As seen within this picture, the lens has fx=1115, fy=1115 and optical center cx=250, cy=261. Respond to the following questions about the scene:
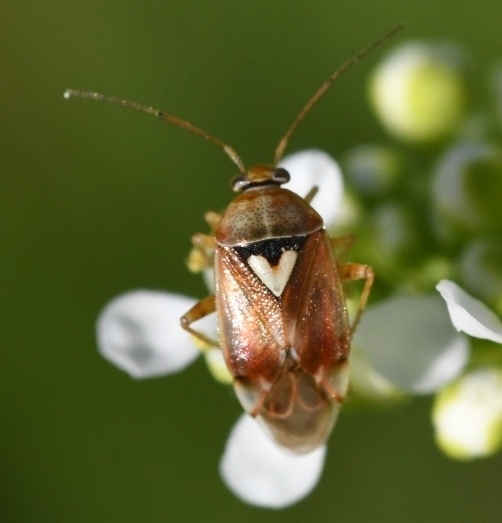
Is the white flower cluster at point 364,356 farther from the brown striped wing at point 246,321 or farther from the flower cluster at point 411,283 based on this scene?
the brown striped wing at point 246,321

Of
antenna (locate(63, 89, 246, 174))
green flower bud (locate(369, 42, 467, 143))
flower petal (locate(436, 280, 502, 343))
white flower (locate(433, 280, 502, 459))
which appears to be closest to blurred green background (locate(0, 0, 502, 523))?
green flower bud (locate(369, 42, 467, 143))

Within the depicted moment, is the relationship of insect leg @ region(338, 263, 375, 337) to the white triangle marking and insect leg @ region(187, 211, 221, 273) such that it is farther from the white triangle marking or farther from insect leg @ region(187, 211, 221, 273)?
insect leg @ region(187, 211, 221, 273)

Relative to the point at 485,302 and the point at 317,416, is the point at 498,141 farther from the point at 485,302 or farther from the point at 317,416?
the point at 317,416

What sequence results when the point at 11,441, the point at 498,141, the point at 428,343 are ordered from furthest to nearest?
1. the point at 11,441
2. the point at 498,141
3. the point at 428,343

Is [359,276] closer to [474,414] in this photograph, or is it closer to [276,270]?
[276,270]

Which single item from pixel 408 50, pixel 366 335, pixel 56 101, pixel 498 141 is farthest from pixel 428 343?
pixel 56 101

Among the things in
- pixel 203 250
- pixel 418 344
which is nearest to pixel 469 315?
pixel 418 344

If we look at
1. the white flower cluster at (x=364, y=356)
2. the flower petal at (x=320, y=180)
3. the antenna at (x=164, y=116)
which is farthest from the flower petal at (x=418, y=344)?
the antenna at (x=164, y=116)
